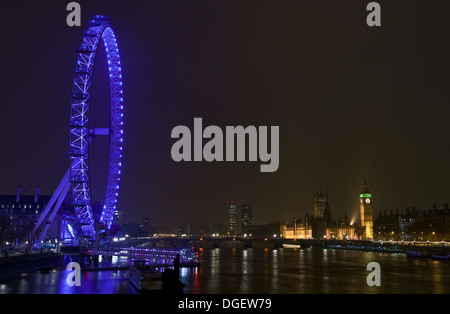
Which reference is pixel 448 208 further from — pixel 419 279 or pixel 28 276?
pixel 28 276

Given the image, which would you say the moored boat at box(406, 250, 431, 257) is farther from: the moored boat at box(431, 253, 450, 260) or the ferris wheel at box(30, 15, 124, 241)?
the ferris wheel at box(30, 15, 124, 241)

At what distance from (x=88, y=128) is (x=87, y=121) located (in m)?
1.00

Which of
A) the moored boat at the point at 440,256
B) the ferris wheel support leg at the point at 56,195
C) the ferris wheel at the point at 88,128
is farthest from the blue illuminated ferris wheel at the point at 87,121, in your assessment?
the moored boat at the point at 440,256

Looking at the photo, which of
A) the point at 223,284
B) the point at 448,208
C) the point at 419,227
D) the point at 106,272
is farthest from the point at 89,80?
the point at 448,208

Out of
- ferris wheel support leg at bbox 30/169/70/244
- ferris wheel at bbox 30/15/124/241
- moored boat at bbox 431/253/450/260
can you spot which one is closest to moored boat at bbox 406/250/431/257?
moored boat at bbox 431/253/450/260

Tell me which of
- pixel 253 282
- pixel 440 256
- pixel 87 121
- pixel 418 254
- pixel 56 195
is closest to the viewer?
pixel 253 282

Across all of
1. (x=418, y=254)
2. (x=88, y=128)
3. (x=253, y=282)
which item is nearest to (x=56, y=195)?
(x=88, y=128)

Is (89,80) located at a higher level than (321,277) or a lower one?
higher

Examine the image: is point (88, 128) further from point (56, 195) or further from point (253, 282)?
point (253, 282)

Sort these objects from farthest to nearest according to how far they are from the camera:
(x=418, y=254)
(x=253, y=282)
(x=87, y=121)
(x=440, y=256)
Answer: (x=418, y=254) → (x=440, y=256) → (x=87, y=121) → (x=253, y=282)

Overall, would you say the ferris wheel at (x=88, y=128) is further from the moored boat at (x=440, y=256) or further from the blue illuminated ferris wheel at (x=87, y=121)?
the moored boat at (x=440, y=256)

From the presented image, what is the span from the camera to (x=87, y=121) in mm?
69875
